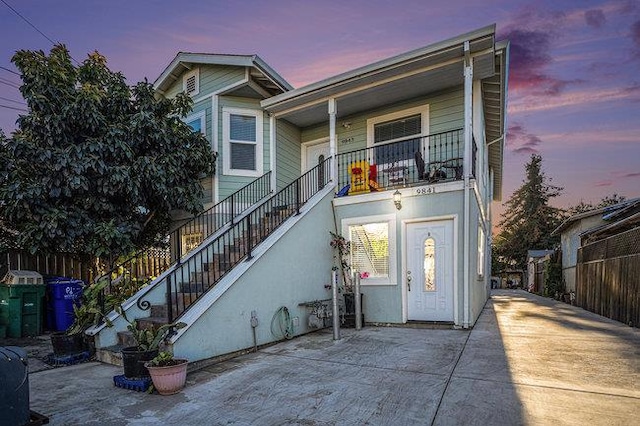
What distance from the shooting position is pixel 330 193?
8188mm

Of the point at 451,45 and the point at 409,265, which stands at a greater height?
the point at 451,45

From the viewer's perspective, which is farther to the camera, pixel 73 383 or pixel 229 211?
pixel 229 211

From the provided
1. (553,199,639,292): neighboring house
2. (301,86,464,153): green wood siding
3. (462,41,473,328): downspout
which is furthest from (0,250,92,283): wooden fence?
(553,199,639,292): neighboring house

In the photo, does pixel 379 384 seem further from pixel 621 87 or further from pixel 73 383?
pixel 621 87

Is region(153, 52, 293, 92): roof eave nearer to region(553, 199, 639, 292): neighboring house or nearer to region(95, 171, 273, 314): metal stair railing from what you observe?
region(95, 171, 273, 314): metal stair railing

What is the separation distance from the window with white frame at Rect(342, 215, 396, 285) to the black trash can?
19.9 feet

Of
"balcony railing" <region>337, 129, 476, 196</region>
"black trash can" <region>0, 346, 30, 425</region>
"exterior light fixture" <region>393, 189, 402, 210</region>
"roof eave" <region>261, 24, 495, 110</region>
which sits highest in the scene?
"roof eave" <region>261, 24, 495, 110</region>

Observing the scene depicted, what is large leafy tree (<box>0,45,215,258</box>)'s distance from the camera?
20.6 ft

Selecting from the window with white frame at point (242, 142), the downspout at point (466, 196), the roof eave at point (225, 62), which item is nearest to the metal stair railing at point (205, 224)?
the window with white frame at point (242, 142)

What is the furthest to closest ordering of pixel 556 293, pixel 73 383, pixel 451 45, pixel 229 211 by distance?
pixel 556 293, pixel 229 211, pixel 451 45, pixel 73 383

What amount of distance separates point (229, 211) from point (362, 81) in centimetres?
443

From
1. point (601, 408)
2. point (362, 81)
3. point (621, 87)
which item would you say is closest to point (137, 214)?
point (362, 81)

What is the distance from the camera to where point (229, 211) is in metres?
8.70

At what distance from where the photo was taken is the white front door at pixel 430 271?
693 cm
